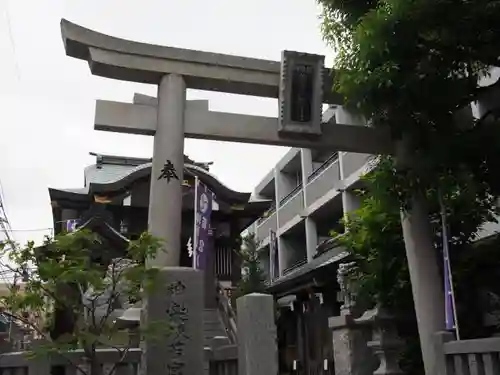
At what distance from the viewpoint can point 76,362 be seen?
235 inches

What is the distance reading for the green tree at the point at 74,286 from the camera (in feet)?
18.2

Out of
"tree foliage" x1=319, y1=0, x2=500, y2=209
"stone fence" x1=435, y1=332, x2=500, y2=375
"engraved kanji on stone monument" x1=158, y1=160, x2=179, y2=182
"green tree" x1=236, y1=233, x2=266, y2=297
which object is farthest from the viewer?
"green tree" x1=236, y1=233, x2=266, y2=297

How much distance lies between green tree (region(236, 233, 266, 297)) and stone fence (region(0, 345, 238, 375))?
11.4 meters

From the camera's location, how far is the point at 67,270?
5.51 metres

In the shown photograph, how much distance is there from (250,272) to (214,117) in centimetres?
1277

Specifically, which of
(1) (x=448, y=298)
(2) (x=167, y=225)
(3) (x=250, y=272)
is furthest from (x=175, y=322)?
(3) (x=250, y=272)

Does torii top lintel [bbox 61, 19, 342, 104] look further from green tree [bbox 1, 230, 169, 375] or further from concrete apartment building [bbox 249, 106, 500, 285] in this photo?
concrete apartment building [bbox 249, 106, 500, 285]

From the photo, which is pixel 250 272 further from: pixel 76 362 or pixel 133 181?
pixel 76 362

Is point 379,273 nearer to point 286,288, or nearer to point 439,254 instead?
point 439,254

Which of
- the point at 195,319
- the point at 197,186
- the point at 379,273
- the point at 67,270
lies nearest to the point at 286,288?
the point at 197,186

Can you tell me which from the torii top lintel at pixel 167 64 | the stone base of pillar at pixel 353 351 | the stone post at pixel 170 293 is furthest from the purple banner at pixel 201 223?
the stone base of pillar at pixel 353 351

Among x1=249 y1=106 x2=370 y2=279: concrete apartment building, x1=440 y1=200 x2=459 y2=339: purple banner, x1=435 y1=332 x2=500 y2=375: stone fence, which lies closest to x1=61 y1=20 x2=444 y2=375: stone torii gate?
x1=440 y1=200 x2=459 y2=339: purple banner

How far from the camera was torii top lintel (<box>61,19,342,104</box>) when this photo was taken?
8250 millimetres

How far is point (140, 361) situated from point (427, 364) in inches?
158
